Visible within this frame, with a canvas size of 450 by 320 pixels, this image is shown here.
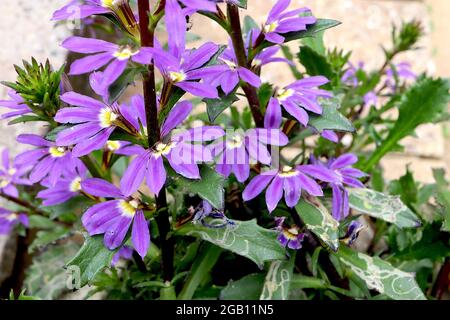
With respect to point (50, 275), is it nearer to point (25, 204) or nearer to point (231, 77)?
point (25, 204)

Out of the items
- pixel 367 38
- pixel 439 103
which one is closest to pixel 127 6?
pixel 439 103

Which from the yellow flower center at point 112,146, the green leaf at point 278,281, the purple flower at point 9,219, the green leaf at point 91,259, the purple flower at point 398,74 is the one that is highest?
the purple flower at point 398,74

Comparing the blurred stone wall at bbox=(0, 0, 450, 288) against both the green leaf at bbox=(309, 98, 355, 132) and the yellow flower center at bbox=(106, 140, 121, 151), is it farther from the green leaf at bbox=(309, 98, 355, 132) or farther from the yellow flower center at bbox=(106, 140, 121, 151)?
the green leaf at bbox=(309, 98, 355, 132)

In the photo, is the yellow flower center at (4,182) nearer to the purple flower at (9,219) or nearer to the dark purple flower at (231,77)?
the purple flower at (9,219)

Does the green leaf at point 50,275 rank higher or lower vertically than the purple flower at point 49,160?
lower

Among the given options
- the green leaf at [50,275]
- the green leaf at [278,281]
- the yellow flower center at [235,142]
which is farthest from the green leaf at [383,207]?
the green leaf at [50,275]

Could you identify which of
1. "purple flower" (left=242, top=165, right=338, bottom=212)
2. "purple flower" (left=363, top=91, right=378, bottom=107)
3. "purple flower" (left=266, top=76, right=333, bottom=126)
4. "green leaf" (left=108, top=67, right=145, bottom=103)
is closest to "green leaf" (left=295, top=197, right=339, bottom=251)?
"purple flower" (left=242, top=165, right=338, bottom=212)
